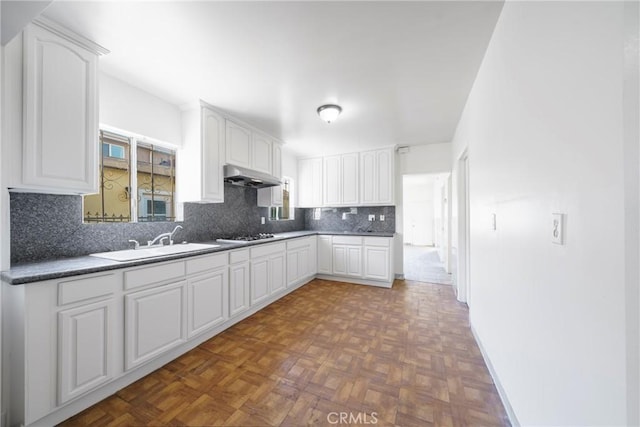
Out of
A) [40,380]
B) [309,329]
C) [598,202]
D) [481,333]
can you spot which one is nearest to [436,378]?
[481,333]

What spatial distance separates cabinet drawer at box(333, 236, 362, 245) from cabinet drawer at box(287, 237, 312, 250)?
479 millimetres

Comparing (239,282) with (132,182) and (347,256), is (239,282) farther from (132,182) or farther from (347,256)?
(347,256)

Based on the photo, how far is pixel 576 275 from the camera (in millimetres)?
775

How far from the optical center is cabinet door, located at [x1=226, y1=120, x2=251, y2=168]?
292 centimetres

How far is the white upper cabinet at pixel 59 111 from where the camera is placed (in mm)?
1418

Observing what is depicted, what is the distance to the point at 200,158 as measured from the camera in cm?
257

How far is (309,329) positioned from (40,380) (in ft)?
6.14

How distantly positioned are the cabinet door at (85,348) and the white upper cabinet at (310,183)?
354cm

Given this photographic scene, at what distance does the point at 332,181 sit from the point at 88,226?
3505 millimetres

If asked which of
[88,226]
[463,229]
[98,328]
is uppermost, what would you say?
[88,226]

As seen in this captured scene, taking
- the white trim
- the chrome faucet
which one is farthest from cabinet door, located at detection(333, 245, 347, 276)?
the white trim

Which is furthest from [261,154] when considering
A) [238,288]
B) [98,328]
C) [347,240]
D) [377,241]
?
[98,328]

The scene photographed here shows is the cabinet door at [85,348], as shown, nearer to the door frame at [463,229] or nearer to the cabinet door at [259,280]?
the cabinet door at [259,280]

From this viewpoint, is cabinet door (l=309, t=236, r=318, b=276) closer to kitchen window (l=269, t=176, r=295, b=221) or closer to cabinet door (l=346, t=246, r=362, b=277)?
cabinet door (l=346, t=246, r=362, b=277)
